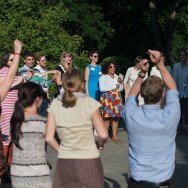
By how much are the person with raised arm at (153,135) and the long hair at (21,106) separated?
3.68ft

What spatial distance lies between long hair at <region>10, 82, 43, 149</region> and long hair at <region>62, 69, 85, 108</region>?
1.82ft

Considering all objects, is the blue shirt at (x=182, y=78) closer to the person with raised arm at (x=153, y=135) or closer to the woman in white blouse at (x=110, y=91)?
the woman in white blouse at (x=110, y=91)

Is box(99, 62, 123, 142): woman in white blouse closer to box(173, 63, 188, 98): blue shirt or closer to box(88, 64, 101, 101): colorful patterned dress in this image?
box(88, 64, 101, 101): colorful patterned dress

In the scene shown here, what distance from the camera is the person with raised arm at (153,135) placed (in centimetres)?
481

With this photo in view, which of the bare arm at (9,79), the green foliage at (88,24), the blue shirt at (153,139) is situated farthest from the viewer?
the green foliage at (88,24)

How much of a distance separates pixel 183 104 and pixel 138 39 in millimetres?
20938

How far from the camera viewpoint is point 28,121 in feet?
18.0

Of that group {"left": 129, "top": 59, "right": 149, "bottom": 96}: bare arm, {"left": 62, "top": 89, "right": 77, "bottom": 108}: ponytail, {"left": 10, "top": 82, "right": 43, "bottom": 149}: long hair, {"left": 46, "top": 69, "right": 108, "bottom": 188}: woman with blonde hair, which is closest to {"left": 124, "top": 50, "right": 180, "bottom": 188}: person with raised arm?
{"left": 129, "top": 59, "right": 149, "bottom": 96}: bare arm

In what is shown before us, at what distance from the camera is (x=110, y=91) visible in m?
12.2

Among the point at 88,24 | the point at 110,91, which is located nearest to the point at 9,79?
the point at 110,91

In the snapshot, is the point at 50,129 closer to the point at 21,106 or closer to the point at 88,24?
the point at 21,106

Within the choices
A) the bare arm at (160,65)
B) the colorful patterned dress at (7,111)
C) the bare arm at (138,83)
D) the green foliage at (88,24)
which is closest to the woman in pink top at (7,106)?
the colorful patterned dress at (7,111)

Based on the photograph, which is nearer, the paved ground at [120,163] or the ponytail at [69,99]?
the ponytail at [69,99]

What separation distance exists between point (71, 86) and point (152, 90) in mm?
725
